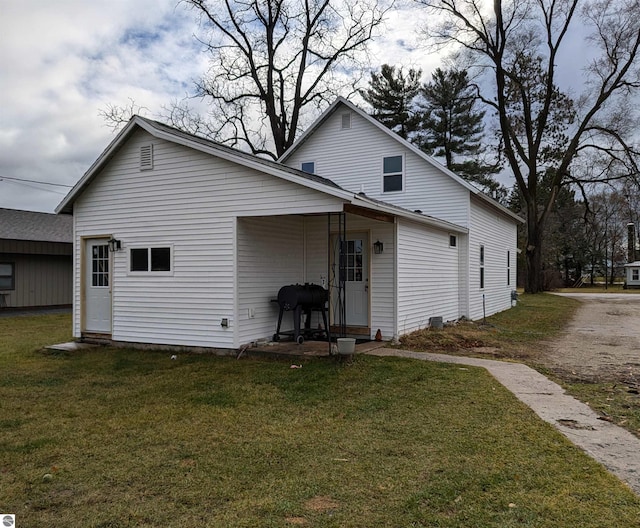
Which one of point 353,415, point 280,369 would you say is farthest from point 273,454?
point 280,369

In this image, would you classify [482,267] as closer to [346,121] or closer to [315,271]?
[346,121]

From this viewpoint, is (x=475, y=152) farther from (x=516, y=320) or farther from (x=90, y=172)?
(x=90, y=172)

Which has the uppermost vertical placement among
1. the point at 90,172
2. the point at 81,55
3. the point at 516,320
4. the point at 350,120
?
the point at 81,55

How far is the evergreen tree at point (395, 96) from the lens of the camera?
109 ft

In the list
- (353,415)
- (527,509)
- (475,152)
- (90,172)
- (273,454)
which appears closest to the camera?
(527,509)

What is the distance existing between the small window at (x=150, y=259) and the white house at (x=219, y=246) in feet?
0.08

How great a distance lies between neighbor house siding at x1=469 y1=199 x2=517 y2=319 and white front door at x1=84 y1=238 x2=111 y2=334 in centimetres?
938

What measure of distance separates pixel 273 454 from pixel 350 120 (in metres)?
12.2

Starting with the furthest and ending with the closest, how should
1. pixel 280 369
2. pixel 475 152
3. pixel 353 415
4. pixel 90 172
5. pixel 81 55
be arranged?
pixel 475 152 < pixel 81 55 < pixel 90 172 < pixel 280 369 < pixel 353 415

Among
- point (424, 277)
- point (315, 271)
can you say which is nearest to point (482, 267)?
point (424, 277)

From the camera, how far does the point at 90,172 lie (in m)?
10.0

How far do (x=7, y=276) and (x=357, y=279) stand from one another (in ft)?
51.2

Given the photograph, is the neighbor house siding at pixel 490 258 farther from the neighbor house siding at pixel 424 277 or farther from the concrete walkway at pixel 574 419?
the concrete walkway at pixel 574 419

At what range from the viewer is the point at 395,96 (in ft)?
109
